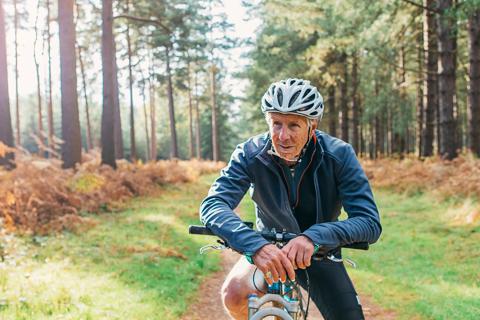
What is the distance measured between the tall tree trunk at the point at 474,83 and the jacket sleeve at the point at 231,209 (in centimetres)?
1376

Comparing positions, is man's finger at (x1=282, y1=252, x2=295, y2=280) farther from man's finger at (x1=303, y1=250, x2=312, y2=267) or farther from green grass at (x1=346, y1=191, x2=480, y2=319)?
green grass at (x1=346, y1=191, x2=480, y2=319)

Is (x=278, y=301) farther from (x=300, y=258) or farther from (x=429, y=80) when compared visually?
(x=429, y=80)

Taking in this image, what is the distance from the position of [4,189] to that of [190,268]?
4314 millimetres

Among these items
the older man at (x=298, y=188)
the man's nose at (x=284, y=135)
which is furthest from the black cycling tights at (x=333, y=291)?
the man's nose at (x=284, y=135)

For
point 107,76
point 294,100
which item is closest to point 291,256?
point 294,100

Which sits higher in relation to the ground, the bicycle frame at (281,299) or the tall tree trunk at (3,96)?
the tall tree trunk at (3,96)

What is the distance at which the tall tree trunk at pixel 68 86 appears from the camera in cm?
1430

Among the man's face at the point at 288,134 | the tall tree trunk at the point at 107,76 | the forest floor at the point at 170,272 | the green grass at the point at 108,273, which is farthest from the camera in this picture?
the tall tree trunk at the point at 107,76

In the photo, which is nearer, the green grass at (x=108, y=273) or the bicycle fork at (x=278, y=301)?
the bicycle fork at (x=278, y=301)

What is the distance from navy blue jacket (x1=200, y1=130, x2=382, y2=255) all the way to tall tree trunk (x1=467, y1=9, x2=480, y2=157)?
44.3ft

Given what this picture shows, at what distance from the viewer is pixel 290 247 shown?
2.55 metres

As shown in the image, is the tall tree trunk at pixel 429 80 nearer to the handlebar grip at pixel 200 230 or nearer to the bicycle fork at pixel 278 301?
the handlebar grip at pixel 200 230

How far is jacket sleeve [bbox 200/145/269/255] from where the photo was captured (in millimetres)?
2635

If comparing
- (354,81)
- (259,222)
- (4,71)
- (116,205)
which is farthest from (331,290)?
(354,81)
